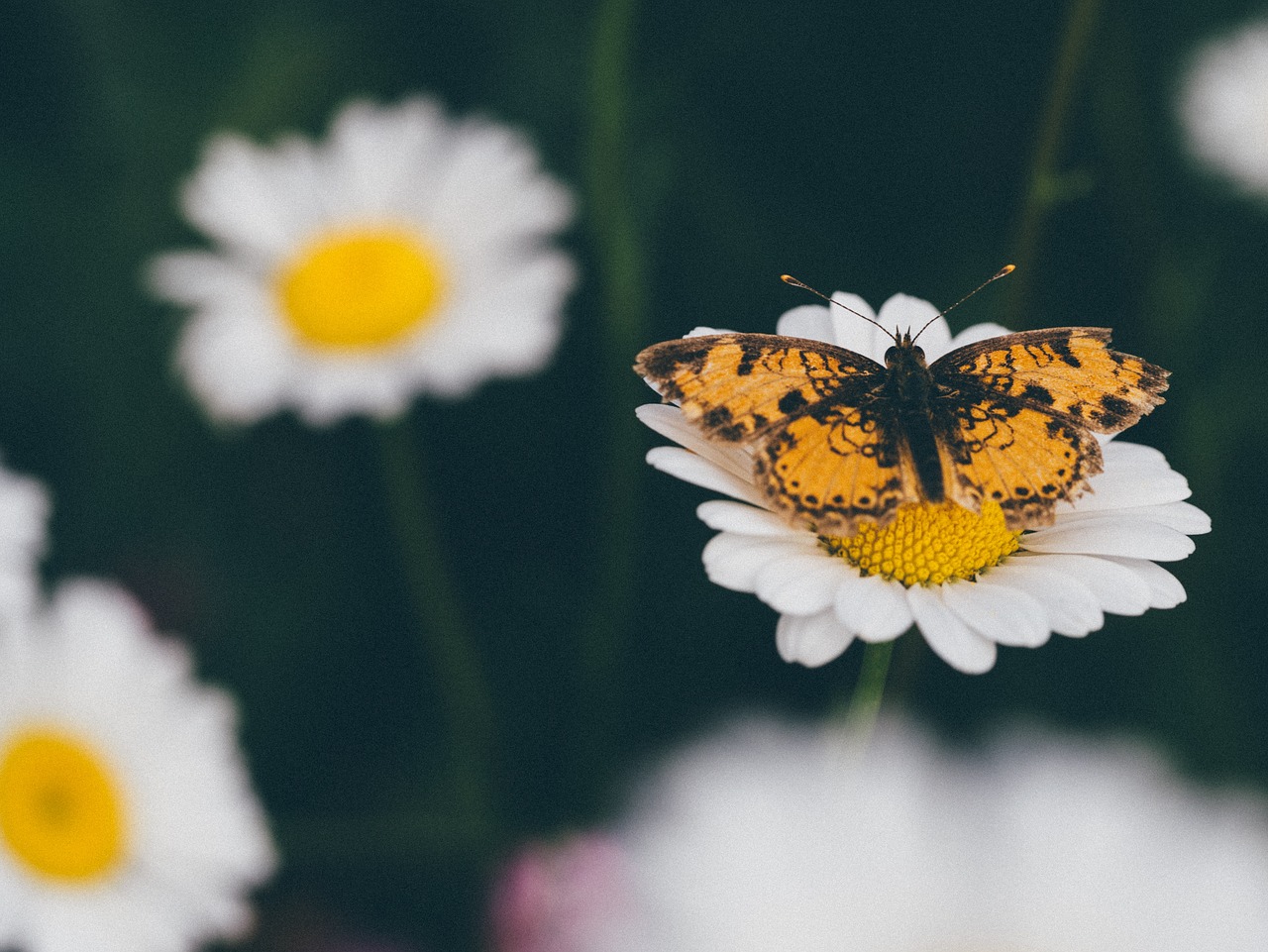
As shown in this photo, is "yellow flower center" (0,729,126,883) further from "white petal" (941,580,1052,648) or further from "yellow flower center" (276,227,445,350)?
"white petal" (941,580,1052,648)

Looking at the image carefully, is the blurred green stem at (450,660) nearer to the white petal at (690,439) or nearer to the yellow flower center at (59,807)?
the yellow flower center at (59,807)

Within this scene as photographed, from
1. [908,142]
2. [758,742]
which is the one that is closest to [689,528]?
[908,142]

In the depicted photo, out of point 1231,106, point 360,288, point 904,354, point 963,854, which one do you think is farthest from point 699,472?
point 1231,106

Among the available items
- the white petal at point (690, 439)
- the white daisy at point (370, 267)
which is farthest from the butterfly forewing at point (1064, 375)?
the white daisy at point (370, 267)

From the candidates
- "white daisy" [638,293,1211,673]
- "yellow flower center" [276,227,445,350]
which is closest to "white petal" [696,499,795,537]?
"white daisy" [638,293,1211,673]

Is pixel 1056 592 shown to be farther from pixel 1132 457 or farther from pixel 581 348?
pixel 581 348
